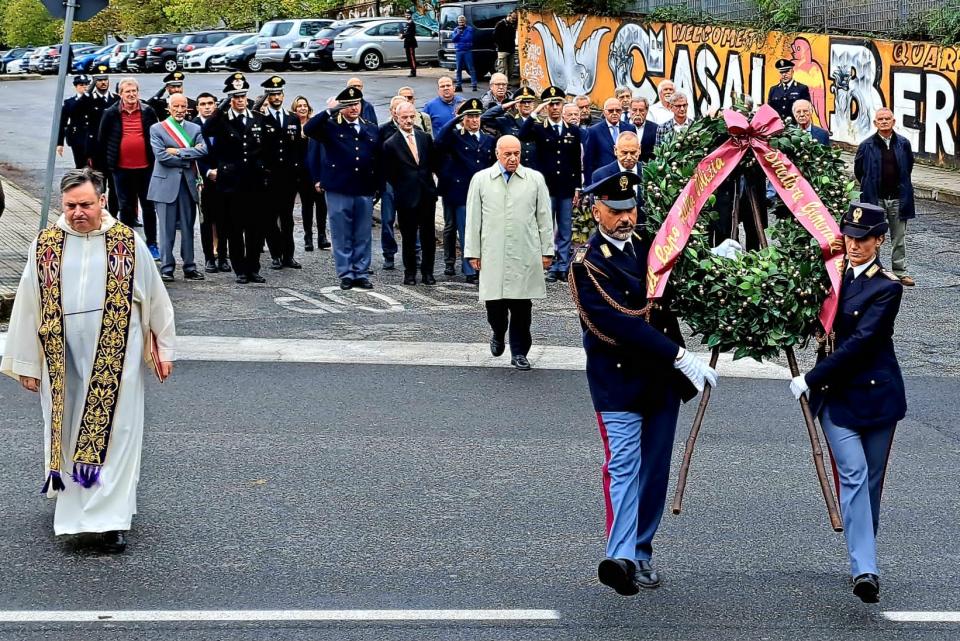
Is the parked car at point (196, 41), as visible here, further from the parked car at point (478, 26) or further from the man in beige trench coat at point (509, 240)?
the man in beige trench coat at point (509, 240)

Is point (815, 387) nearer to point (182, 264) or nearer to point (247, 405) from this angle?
point (247, 405)

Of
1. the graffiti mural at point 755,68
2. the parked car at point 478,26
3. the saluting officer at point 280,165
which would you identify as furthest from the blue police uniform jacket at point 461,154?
the parked car at point 478,26

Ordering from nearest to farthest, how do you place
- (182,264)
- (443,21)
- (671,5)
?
(182,264) < (671,5) < (443,21)

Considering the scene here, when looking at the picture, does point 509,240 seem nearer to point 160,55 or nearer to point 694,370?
point 694,370

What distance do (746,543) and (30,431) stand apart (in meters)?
4.70

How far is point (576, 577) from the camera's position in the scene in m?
6.82

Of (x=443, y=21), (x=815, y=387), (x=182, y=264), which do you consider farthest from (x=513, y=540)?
(x=443, y=21)

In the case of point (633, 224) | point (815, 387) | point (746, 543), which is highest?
point (633, 224)

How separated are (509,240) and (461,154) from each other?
12.1 feet

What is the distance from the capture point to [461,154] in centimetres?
1529

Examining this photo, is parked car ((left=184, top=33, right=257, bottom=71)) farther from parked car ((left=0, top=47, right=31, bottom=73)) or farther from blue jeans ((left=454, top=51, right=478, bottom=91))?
parked car ((left=0, top=47, right=31, bottom=73))

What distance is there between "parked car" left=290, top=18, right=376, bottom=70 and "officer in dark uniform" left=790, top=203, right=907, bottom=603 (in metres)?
→ 39.4

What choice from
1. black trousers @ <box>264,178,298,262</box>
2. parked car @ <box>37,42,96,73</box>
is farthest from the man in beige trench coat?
parked car @ <box>37,42,96,73</box>

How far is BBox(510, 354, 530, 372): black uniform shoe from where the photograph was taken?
37.8ft
